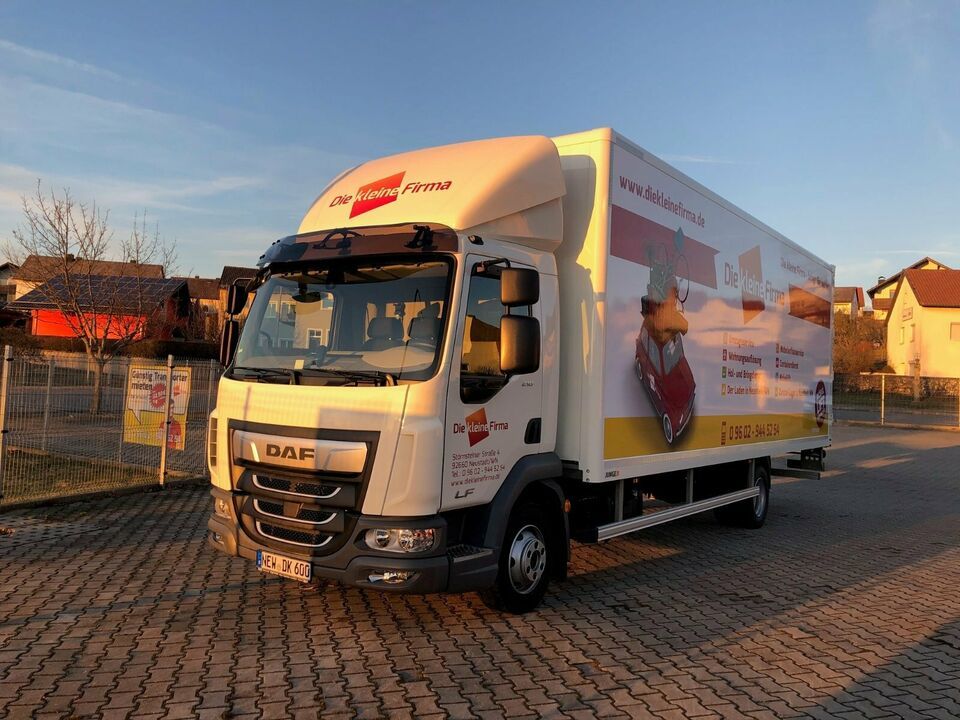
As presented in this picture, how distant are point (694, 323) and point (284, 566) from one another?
4.44 meters

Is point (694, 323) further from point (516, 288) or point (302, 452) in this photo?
point (302, 452)

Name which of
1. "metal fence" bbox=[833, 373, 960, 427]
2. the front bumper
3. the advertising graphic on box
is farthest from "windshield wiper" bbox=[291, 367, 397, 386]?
"metal fence" bbox=[833, 373, 960, 427]

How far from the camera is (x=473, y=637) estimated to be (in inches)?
193

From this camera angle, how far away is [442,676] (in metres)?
4.23

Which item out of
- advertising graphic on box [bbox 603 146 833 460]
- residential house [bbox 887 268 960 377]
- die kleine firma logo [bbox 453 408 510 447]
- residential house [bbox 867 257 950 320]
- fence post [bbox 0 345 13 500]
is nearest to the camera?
die kleine firma logo [bbox 453 408 510 447]

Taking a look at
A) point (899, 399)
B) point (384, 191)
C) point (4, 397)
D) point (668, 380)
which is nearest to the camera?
point (384, 191)

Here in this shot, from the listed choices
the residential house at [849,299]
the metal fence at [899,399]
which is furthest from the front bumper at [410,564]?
the residential house at [849,299]

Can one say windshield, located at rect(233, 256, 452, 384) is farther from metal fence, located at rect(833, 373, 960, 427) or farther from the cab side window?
metal fence, located at rect(833, 373, 960, 427)

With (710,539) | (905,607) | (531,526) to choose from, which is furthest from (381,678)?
(710,539)

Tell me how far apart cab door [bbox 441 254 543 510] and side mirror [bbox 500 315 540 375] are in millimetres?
176

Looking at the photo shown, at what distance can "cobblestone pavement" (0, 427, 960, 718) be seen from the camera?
3.94 m

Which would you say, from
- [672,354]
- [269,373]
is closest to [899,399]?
[672,354]

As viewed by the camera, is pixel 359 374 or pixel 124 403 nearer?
pixel 359 374

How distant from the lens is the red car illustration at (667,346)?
621 centimetres
